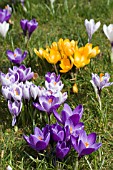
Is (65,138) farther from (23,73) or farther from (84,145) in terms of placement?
(23,73)

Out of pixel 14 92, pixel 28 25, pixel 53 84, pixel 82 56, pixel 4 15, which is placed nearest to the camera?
pixel 14 92

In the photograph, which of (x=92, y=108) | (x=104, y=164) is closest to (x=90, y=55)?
(x=92, y=108)

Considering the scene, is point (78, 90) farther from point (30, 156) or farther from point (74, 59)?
point (30, 156)

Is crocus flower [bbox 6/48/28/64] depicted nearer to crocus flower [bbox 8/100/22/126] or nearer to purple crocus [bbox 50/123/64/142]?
crocus flower [bbox 8/100/22/126]

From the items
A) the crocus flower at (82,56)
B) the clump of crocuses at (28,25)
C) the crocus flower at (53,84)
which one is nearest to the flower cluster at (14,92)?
the crocus flower at (53,84)

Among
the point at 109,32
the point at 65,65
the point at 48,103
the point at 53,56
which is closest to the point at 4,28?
the point at 53,56

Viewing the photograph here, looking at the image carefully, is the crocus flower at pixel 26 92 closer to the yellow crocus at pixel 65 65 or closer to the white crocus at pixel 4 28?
the yellow crocus at pixel 65 65
